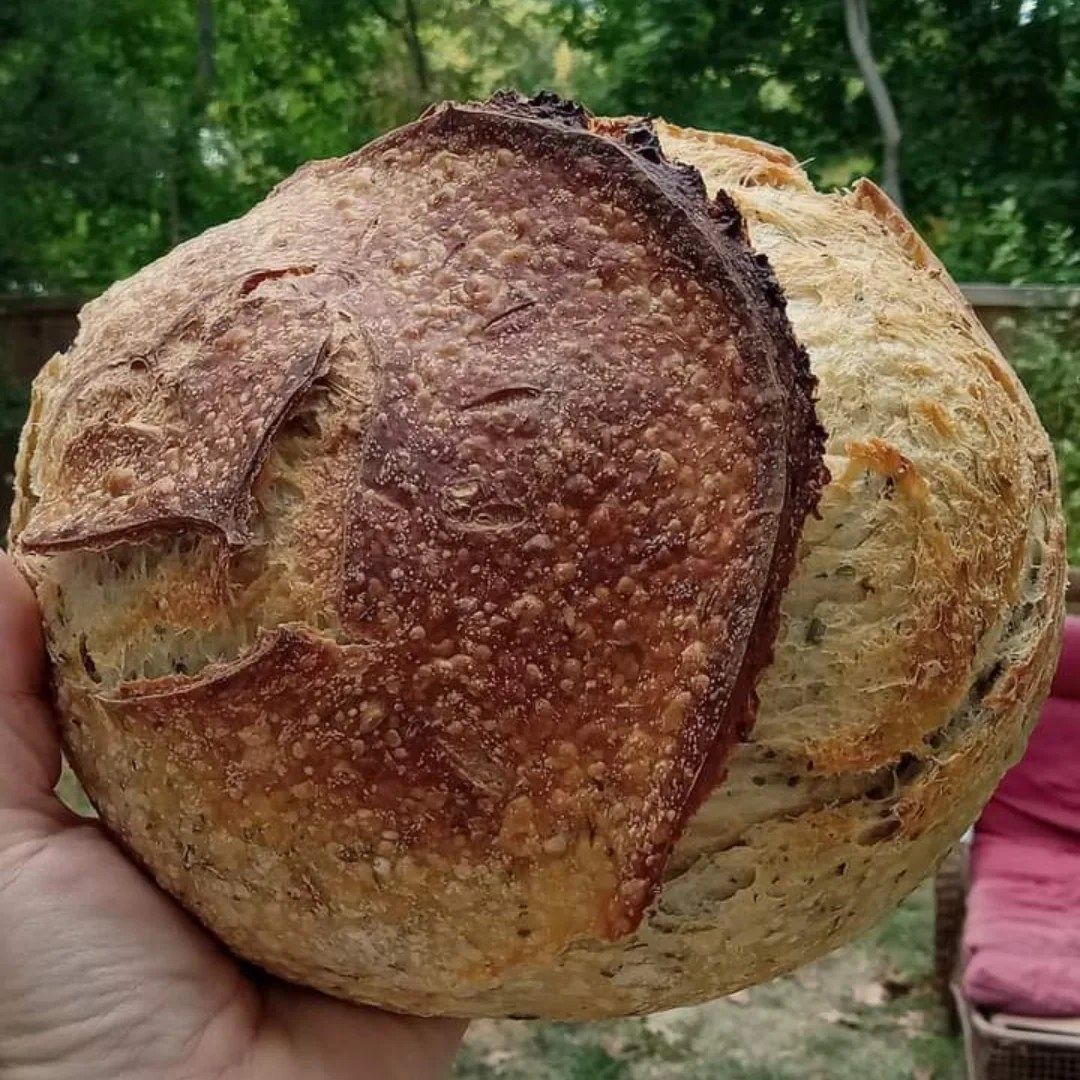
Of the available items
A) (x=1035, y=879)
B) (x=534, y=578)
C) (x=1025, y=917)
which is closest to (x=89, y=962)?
(x=534, y=578)

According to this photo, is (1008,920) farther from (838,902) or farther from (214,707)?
(214,707)

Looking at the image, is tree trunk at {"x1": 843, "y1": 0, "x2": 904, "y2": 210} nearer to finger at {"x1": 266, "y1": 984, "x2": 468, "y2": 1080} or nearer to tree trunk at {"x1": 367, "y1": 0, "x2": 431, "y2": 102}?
tree trunk at {"x1": 367, "y1": 0, "x2": 431, "y2": 102}

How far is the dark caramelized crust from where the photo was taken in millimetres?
711

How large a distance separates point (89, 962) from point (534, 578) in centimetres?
44

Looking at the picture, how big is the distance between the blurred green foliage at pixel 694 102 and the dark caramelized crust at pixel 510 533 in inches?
154

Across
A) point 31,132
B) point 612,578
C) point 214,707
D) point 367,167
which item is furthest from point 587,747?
point 31,132

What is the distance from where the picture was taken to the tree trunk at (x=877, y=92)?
4.59 m

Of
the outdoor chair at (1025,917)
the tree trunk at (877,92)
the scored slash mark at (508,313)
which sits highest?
the tree trunk at (877,92)

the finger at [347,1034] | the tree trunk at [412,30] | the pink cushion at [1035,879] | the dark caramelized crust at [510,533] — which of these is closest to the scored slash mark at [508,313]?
the dark caramelized crust at [510,533]

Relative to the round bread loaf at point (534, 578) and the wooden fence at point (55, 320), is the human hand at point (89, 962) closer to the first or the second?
the round bread loaf at point (534, 578)

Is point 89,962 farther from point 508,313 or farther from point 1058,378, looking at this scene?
point 1058,378

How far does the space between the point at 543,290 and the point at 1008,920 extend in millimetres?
2333

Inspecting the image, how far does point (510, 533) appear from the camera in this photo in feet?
2.36

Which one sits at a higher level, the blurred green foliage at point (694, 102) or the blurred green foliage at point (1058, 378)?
the blurred green foliage at point (694, 102)
